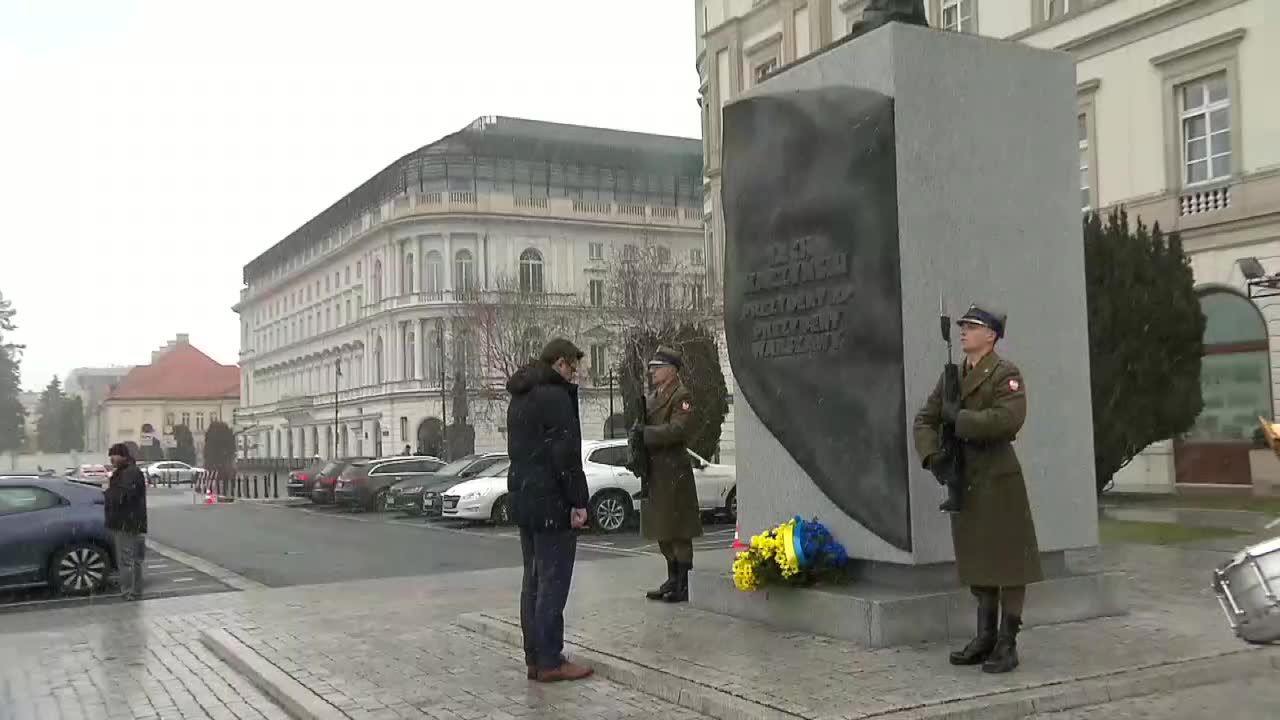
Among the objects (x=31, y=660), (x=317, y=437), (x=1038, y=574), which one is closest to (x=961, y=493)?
(x=1038, y=574)

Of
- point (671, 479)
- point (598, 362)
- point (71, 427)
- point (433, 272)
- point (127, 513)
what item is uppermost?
point (433, 272)

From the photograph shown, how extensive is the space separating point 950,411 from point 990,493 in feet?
1.60

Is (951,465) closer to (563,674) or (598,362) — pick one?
(563,674)

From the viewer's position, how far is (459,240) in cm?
7388

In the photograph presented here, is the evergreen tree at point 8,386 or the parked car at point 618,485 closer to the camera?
the parked car at point 618,485

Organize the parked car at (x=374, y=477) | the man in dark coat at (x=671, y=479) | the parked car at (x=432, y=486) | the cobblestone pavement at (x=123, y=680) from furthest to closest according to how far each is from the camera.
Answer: the parked car at (x=374, y=477), the parked car at (x=432, y=486), the man in dark coat at (x=671, y=479), the cobblestone pavement at (x=123, y=680)

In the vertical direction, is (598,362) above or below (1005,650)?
above

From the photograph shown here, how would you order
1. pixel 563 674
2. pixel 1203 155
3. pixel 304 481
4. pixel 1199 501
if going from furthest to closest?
pixel 304 481
pixel 1203 155
pixel 1199 501
pixel 563 674

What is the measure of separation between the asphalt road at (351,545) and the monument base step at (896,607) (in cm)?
813

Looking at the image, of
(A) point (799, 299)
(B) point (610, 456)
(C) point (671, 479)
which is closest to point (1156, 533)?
(C) point (671, 479)

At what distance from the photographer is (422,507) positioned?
1097 inches

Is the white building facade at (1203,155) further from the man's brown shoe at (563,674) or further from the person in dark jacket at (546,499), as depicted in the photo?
the man's brown shoe at (563,674)

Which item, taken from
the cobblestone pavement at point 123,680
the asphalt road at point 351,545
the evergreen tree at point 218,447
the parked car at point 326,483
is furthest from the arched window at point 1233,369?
the evergreen tree at point 218,447

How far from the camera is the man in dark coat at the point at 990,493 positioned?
21.0 feet
